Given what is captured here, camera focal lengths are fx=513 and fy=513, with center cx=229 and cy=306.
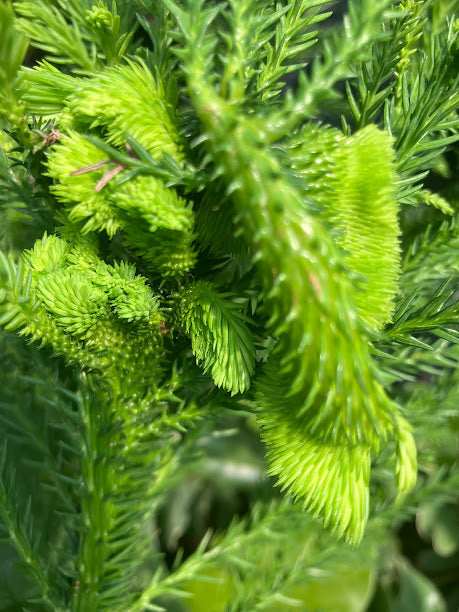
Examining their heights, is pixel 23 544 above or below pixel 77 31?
below

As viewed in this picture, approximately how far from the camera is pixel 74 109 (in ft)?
0.82

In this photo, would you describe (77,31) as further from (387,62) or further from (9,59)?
(387,62)

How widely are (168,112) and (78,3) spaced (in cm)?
12

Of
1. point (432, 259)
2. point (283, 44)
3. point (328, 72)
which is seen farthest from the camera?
point (432, 259)

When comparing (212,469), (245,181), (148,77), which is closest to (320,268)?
(245,181)

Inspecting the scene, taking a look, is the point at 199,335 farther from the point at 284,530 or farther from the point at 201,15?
the point at 284,530

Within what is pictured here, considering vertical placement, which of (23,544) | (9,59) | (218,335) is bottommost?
(23,544)

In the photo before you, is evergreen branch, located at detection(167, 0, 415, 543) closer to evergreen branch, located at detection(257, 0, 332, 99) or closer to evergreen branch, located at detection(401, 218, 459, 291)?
evergreen branch, located at detection(257, 0, 332, 99)

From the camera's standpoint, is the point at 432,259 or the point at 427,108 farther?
the point at 432,259

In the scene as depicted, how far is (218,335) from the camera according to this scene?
28 cm

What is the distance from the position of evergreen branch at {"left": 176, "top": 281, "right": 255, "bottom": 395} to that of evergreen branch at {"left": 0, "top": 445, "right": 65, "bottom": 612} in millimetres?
204

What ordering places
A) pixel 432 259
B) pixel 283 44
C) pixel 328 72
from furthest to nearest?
1. pixel 432 259
2. pixel 283 44
3. pixel 328 72

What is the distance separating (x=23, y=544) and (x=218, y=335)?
0.79ft

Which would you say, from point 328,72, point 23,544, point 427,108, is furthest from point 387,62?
point 23,544
